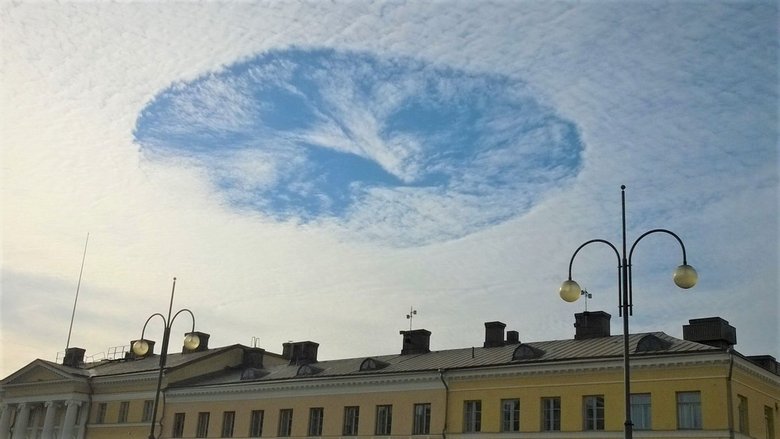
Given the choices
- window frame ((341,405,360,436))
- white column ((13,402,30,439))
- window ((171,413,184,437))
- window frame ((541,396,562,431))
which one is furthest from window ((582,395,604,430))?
white column ((13,402,30,439))

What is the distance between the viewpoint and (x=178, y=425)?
55.9m

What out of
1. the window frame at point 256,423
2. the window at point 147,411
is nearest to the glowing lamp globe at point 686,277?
the window frame at point 256,423

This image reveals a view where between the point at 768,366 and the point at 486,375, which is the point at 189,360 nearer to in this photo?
the point at 486,375

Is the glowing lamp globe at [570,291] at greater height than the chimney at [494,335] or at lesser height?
lesser

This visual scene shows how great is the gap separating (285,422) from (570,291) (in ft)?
103

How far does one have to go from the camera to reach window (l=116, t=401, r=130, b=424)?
5992 cm

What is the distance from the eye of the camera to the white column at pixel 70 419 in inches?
2461

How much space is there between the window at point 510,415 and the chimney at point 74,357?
46055 millimetres

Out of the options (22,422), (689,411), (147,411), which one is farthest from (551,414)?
(22,422)

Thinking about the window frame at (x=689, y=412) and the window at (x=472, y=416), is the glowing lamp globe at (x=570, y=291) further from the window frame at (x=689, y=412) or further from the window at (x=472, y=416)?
the window at (x=472, y=416)

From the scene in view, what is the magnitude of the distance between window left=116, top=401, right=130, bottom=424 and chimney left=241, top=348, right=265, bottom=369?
8.18m

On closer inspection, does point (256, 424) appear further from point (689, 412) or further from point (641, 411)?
point (689, 412)

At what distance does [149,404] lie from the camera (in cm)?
5878

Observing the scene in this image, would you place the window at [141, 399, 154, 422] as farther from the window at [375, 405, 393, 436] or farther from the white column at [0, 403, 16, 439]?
the window at [375, 405, 393, 436]
